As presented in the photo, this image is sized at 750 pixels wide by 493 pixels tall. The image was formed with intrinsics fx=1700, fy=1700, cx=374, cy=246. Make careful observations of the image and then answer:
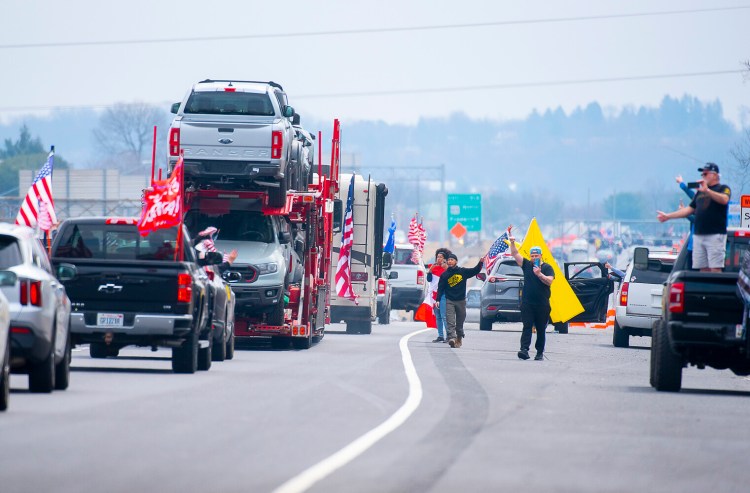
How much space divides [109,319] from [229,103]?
8.95 metres

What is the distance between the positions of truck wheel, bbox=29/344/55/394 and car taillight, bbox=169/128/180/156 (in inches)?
462

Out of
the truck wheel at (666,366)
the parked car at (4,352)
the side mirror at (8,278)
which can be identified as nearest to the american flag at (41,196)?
the truck wheel at (666,366)

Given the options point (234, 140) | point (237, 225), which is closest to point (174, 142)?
point (234, 140)

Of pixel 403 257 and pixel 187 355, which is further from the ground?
pixel 403 257

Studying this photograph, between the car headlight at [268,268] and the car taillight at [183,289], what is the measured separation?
7.49m

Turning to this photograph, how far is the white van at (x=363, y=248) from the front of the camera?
127 ft

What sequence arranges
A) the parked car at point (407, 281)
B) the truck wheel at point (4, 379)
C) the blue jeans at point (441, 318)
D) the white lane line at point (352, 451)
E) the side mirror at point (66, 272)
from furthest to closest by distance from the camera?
1. the parked car at point (407, 281)
2. the blue jeans at point (441, 318)
3. the side mirror at point (66, 272)
4. the truck wheel at point (4, 379)
5. the white lane line at point (352, 451)

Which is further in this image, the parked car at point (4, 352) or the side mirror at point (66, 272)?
the side mirror at point (66, 272)

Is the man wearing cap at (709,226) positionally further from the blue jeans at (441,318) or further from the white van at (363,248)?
the white van at (363,248)

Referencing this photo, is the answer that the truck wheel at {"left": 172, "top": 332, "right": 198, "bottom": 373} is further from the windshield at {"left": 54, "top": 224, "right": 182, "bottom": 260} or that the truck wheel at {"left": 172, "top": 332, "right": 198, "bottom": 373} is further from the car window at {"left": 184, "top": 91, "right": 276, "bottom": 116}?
the car window at {"left": 184, "top": 91, "right": 276, "bottom": 116}

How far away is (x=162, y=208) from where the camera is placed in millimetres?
21844

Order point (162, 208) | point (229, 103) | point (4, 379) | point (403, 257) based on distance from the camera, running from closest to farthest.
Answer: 1. point (4, 379)
2. point (162, 208)
3. point (229, 103)
4. point (403, 257)

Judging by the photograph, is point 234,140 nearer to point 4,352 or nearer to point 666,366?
point 666,366

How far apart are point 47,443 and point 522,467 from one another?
3.26m
